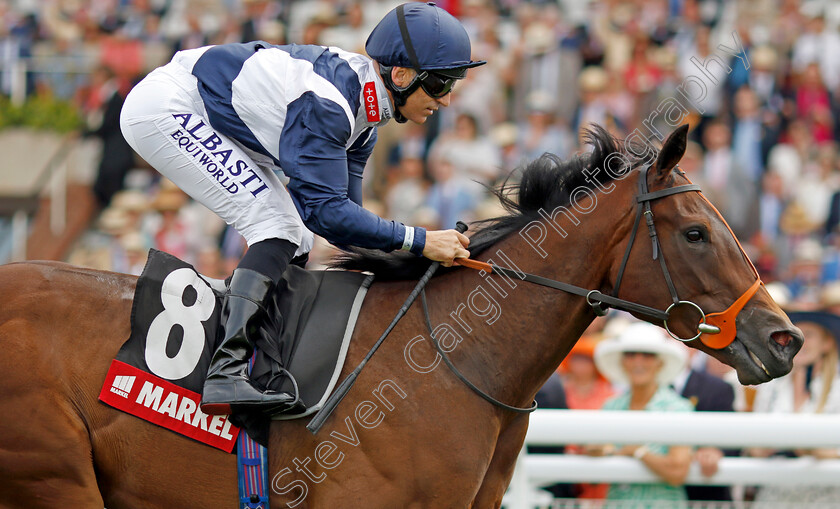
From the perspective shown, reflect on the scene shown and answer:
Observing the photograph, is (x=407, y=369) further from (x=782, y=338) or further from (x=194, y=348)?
(x=782, y=338)

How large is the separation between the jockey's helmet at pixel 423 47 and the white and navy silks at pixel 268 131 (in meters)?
0.09

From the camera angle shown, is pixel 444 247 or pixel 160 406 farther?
pixel 444 247

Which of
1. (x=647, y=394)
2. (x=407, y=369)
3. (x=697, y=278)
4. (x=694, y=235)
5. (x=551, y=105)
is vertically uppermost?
(x=551, y=105)

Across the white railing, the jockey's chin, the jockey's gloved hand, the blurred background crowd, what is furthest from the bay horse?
the blurred background crowd

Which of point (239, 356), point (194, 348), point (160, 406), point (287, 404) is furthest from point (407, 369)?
point (160, 406)

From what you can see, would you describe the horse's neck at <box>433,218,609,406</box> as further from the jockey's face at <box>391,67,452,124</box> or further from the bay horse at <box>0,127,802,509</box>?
the jockey's face at <box>391,67,452,124</box>

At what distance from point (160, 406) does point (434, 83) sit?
142 cm

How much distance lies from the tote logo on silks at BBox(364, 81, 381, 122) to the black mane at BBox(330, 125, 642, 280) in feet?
1.64

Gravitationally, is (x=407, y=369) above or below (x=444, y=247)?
below

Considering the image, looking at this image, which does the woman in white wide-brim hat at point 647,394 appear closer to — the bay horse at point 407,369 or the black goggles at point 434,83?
the bay horse at point 407,369

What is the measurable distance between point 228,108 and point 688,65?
270 inches

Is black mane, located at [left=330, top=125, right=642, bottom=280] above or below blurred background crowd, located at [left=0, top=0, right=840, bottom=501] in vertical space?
below

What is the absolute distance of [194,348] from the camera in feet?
10.6

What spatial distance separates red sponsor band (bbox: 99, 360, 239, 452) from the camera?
3.17 metres
